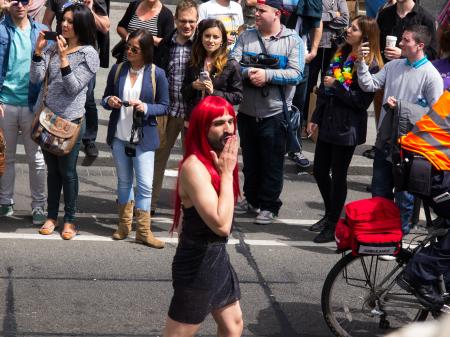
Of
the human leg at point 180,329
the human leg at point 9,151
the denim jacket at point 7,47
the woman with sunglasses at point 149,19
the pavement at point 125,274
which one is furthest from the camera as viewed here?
the woman with sunglasses at point 149,19

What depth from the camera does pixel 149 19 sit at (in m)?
8.45

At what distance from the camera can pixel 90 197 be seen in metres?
8.10

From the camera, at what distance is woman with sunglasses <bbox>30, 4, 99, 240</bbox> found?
6.58m

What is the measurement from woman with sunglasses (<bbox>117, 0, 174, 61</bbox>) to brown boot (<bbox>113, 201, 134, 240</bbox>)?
228cm

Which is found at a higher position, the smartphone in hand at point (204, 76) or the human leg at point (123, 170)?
the smartphone in hand at point (204, 76)

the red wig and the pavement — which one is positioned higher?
the red wig

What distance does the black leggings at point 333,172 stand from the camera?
275 inches

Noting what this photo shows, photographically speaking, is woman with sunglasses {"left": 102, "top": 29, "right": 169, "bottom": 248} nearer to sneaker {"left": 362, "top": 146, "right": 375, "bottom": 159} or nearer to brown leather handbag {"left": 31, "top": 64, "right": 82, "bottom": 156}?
brown leather handbag {"left": 31, "top": 64, "right": 82, "bottom": 156}

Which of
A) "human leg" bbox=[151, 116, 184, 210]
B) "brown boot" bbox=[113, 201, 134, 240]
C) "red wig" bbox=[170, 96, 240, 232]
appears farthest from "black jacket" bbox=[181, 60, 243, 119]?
"red wig" bbox=[170, 96, 240, 232]

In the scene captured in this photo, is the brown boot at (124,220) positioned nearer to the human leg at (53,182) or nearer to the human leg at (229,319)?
the human leg at (53,182)

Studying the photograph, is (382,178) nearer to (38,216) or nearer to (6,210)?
(38,216)

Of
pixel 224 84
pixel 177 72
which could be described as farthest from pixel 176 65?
pixel 224 84

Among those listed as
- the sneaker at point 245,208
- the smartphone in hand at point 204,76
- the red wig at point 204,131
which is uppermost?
the red wig at point 204,131

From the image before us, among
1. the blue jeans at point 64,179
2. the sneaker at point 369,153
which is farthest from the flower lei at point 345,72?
the sneaker at point 369,153
